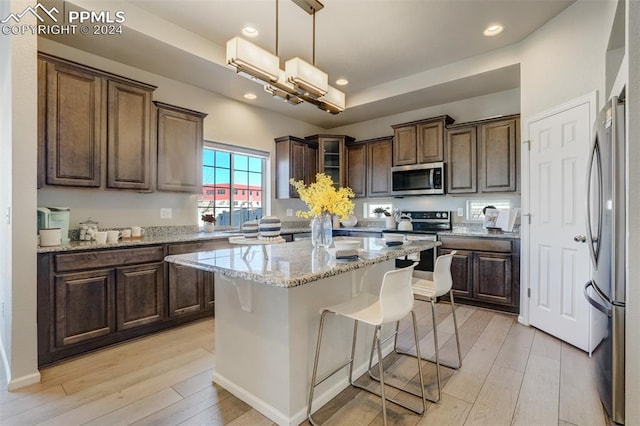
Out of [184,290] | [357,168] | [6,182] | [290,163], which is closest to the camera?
[6,182]

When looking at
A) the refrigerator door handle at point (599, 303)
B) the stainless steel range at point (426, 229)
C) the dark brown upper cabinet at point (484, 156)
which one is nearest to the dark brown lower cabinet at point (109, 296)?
the stainless steel range at point (426, 229)

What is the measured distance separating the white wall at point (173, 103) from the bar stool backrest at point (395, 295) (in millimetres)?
2905

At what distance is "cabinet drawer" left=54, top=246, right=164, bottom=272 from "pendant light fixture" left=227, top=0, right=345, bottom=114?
185 centimetres

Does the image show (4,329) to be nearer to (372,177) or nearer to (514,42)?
(372,177)

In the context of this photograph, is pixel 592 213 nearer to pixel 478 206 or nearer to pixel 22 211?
pixel 478 206

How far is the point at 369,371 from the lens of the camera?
2.22 meters

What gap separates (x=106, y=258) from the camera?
2.59 meters

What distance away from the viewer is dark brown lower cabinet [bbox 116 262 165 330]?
2.70 m

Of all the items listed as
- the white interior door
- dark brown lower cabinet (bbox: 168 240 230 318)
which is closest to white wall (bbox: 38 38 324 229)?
dark brown lower cabinet (bbox: 168 240 230 318)

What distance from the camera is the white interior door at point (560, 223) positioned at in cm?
256

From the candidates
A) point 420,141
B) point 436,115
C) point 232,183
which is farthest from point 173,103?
point 436,115

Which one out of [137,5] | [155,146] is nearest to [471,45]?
[137,5]

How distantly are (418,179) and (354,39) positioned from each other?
2168mm

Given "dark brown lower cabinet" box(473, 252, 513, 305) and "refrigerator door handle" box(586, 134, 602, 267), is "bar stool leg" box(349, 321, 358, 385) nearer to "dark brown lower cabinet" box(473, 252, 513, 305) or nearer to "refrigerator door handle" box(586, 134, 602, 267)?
"refrigerator door handle" box(586, 134, 602, 267)
